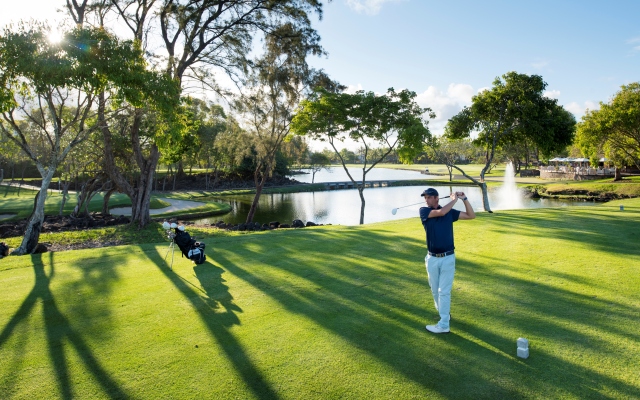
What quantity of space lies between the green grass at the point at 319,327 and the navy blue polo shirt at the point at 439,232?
1352mm

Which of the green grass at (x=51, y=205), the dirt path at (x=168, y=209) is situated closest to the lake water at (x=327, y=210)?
the dirt path at (x=168, y=209)

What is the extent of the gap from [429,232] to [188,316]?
4.32 metres

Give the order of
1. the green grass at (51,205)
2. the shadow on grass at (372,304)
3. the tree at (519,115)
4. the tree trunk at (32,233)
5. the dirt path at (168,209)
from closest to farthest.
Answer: the shadow on grass at (372,304) → the tree trunk at (32,233) → the tree at (519,115) → the green grass at (51,205) → the dirt path at (168,209)

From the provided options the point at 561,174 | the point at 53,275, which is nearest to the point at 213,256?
the point at 53,275

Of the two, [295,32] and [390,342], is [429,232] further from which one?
[295,32]

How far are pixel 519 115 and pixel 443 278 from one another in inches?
810

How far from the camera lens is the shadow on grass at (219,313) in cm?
470

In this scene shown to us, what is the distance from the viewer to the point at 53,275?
9.23m

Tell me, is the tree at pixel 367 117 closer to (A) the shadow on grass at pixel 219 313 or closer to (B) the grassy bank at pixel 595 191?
(A) the shadow on grass at pixel 219 313

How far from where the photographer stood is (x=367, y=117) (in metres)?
24.9

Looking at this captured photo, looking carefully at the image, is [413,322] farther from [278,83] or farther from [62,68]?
[278,83]

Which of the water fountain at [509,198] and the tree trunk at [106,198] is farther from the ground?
the tree trunk at [106,198]

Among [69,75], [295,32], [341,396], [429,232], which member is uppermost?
[295,32]

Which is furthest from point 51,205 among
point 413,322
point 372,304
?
point 413,322
